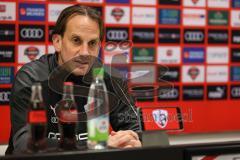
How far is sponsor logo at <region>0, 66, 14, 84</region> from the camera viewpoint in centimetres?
199

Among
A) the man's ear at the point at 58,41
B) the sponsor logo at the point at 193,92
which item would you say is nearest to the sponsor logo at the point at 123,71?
the man's ear at the point at 58,41

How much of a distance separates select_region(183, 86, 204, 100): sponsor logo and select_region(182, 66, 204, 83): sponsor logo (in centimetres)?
4

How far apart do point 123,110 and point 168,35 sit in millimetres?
1181

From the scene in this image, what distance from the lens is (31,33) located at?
203 centimetres

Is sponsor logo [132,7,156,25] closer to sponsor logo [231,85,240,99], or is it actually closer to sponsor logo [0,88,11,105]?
sponsor logo [231,85,240,99]

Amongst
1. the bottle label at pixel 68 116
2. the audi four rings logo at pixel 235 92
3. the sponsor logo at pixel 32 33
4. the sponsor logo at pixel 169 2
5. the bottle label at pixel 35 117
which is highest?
the sponsor logo at pixel 169 2

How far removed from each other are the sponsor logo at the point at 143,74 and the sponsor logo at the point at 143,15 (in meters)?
1.23

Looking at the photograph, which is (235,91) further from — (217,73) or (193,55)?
(193,55)

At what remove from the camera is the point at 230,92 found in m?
2.38

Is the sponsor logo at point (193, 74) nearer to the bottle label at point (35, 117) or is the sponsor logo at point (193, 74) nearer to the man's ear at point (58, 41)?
the man's ear at point (58, 41)

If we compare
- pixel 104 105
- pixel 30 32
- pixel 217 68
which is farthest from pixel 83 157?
pixel 217 68

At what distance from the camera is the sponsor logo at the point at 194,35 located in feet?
7.55

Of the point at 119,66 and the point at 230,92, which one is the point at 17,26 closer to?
the point at 119,66

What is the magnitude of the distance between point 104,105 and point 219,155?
285mm
